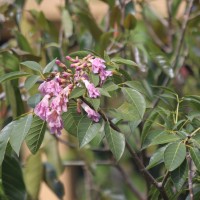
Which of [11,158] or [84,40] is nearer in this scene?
[11,158]

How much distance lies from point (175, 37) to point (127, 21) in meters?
0.47

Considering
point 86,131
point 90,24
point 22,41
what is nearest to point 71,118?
point 86,131

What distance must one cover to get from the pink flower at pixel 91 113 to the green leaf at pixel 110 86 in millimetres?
49

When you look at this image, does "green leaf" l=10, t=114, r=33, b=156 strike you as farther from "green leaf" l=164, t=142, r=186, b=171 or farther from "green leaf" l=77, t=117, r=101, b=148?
"green leaf" l=164, t=142, r=186, b=171

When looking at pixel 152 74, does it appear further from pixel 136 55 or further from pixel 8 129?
pixel 8 129

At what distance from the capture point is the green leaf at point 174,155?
4.16ft

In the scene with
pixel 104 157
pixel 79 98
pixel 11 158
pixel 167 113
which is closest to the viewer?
pixel 79 98

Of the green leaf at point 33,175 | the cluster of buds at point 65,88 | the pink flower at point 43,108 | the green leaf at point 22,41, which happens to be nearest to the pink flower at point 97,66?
the cluster of buds at point 65,88

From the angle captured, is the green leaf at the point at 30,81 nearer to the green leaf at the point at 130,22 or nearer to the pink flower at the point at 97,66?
the pink flower at the point at 97,66

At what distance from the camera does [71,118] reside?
52.6 inches

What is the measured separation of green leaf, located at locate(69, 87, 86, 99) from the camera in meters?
1.23

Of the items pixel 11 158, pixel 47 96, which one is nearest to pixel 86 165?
pixel 11 158

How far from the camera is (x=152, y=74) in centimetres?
227

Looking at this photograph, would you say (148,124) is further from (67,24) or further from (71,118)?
(67,24)
